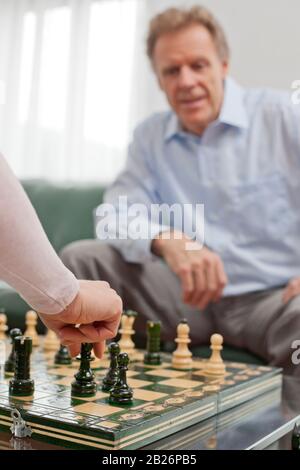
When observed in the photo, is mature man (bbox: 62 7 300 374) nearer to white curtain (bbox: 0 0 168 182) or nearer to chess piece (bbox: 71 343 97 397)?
chess piece (bbox: 71 343 97 397)

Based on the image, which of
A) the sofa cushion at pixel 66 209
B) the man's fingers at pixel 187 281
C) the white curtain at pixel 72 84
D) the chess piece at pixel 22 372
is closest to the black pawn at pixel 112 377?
the chess piece at pixel 22 372

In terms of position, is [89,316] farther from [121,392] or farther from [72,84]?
[72,84]

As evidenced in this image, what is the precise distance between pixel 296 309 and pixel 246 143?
64cm

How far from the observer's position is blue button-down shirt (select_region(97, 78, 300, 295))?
203 cm

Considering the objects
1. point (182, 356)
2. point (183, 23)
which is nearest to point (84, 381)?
point (182, 356)

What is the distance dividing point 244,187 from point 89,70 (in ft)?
5.75

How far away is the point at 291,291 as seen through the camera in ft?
6.06

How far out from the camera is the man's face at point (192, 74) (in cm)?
210

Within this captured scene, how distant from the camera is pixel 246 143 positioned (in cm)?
212

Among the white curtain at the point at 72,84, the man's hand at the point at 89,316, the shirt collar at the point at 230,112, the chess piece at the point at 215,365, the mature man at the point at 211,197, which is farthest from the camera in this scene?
the white curtain at the point at 72,84

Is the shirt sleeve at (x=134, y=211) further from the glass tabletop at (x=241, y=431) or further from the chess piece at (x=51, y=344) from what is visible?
the glass tabletop at (x=241, y=431)

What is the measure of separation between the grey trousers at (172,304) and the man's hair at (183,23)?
2.47 ft
